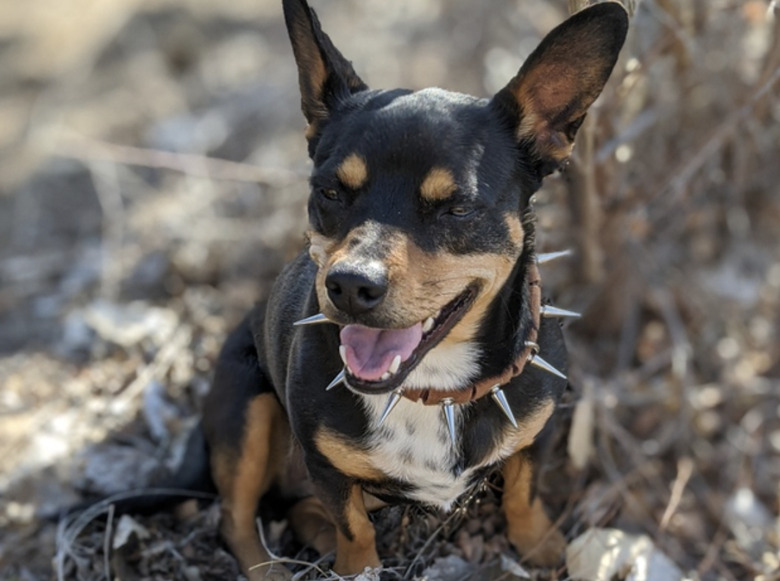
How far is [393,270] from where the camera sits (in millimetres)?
2689

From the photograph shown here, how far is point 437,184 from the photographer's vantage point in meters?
2.81

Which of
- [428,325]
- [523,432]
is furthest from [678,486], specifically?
[428,325]

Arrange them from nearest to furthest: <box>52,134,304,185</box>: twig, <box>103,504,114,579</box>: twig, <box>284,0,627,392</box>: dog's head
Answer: <box>284,0,627,392</box>: dog's head, <box>103,504,114,579</box>: twig, <box>52,134,304,185</box>: twig

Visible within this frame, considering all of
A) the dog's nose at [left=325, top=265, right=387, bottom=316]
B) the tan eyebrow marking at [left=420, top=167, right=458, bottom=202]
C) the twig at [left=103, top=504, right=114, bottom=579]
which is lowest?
the twig at [left=103, top=504, right=114, bottom=579]

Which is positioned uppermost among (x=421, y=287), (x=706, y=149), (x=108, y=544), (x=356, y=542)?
(x=706, y=149)

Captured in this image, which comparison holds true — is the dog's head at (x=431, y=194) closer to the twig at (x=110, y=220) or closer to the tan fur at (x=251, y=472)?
the tan fur at (x=251, y=472)

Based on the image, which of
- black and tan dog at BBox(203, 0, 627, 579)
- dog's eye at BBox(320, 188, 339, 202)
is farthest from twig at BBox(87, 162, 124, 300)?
dog's eye at BBox(320, 188, 339, 202)

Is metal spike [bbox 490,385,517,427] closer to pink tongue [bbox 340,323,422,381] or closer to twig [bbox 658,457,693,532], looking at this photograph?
pink tongue [bbox 340,323,422,381]

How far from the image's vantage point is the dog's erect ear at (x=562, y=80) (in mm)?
2850

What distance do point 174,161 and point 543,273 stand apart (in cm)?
238

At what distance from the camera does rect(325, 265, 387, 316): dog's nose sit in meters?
2.62

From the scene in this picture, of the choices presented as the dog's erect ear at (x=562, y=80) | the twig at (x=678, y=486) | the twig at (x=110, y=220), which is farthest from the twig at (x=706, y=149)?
the twig at (x=110, y=220)

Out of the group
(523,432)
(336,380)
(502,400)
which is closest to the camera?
(336,380)

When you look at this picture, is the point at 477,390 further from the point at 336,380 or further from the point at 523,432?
the point at 336,380
